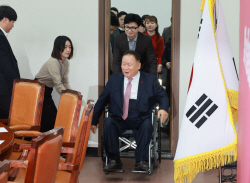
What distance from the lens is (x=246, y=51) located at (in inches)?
60.7

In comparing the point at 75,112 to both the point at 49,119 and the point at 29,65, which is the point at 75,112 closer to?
the point at 49,119

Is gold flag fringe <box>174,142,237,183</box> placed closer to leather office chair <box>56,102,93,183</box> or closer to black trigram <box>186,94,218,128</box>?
black trigram <box>186,94,218,128</box>

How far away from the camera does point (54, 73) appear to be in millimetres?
3955

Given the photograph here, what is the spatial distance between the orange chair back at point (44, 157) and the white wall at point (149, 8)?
304cm

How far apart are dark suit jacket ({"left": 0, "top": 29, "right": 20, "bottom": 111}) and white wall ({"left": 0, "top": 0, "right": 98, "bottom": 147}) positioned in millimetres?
934

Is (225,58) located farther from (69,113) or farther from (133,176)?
(133,176)

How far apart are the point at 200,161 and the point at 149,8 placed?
248 centimetres

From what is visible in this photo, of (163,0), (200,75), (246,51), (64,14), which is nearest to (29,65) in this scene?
(64,14)

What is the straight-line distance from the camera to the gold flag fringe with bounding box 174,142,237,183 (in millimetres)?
2332

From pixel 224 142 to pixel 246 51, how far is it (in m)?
0.98

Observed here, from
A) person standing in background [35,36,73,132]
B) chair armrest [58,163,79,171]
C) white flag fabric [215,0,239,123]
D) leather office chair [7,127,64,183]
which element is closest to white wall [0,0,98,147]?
person standing in background [35,36,73,132]

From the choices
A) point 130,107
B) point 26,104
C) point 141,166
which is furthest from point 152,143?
point 26,104

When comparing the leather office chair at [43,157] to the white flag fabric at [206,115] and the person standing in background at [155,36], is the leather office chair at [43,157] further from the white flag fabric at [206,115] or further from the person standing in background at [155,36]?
the person standing in background at [155,36]

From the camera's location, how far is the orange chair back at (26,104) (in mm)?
3141
